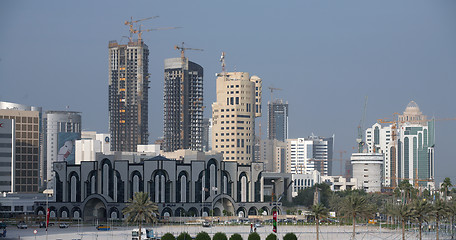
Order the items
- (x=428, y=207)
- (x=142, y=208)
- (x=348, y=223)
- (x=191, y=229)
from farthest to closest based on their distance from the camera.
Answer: (x=348, y=223) < (x=191, y=229) < (x=428, y=207) < (x=142, y=208)

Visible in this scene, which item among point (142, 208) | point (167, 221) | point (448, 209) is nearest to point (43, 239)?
point (142, 208)

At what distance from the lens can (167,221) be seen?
617ft

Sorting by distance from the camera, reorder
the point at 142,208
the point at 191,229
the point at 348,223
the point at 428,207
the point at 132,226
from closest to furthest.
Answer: the point at 142,208, the point at 428,207, the point at 191,229, the point at 132,226, the point at 348,223

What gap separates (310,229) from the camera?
166 metres

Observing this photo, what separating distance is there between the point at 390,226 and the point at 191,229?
53.0 m

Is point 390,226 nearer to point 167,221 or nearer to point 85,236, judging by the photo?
point 167,221

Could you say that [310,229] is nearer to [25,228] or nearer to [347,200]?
[347,200]

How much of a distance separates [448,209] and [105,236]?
63329 mm

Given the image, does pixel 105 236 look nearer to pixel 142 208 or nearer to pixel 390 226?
pixel 142 208

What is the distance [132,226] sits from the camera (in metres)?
174

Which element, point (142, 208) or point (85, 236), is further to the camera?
point (85, 236)

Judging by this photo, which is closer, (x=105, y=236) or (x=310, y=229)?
(x=105, y=236)

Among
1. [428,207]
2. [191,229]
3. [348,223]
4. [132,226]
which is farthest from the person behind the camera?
[348,223]

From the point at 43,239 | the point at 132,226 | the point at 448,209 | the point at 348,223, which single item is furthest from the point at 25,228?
the point at 448,209
